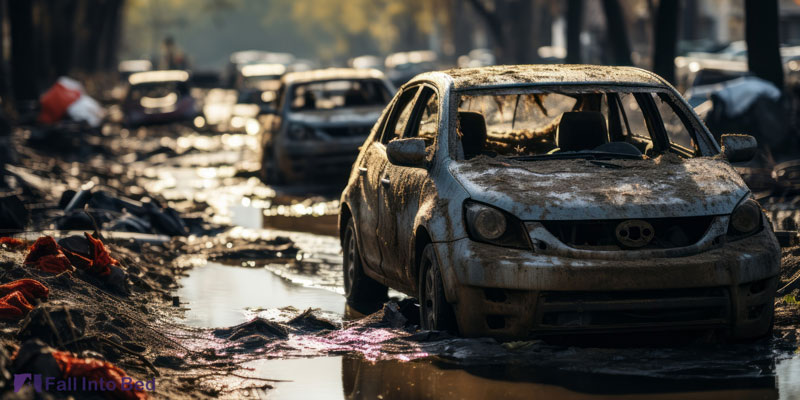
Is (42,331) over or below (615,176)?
below

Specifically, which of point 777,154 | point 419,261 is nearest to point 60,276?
point 419,261

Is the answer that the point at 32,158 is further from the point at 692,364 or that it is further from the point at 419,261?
the point at 692,364

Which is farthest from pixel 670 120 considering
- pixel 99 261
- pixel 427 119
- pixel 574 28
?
pixel 574 28

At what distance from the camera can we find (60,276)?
8297 millimetres

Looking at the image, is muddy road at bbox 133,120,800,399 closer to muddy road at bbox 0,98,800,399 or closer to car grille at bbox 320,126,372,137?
muddy road at bbox 0,98,800,399

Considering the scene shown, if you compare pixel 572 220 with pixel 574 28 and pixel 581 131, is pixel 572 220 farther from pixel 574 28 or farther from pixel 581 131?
pixel 574 28

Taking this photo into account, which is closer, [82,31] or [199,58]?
[82,31]

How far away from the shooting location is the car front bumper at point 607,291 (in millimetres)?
6449

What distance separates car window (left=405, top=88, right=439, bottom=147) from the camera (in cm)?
812

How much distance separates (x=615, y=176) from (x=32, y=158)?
17.1 metres

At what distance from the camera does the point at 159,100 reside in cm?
3653

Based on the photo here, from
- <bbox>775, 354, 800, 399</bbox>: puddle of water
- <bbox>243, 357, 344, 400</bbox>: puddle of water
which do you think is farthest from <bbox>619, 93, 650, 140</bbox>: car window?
<bbox>243, 357, 344, 400</bbox>: puddle of water

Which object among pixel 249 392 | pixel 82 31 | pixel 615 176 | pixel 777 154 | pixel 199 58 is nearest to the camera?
pixel 249 392

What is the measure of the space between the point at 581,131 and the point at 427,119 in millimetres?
921
